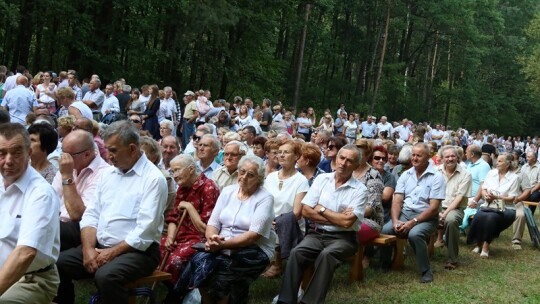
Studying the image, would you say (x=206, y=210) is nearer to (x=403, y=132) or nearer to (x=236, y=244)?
(x=236, y=244)

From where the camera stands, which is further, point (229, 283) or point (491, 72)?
point (491, 72)

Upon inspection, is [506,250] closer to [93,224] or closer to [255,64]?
[93,224]

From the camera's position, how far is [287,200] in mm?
6410

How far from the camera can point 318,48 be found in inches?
1638

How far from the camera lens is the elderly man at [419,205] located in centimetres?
702

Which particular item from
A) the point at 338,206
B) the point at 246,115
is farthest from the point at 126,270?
the point at 246,115

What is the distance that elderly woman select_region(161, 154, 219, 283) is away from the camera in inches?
216

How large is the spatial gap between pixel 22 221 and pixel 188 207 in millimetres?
2271

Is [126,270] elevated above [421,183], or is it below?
below

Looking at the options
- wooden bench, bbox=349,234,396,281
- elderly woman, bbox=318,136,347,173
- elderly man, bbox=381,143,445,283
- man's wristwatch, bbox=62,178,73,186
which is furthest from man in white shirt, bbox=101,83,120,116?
man's wristwatch, bbox=62,178,73,186

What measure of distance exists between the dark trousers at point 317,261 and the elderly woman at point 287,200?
1.18 ft

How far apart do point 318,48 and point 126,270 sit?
38.2 m

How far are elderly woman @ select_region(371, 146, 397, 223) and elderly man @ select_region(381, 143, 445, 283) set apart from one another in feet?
0.48

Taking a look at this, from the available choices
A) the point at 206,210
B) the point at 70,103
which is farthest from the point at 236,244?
the point at 70,103
